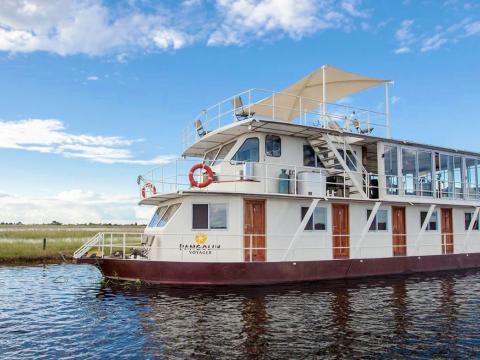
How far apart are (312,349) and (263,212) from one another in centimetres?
828

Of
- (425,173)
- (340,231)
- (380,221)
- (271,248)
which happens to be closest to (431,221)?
(425,173)

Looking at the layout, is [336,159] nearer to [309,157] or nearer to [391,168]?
[309,157]

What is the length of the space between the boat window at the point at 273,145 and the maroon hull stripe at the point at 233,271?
4.65 metres

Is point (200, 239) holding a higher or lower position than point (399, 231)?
lower

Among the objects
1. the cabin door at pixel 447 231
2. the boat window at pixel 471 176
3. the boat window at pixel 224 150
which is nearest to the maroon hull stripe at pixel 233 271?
the boat window at pixel 224 150

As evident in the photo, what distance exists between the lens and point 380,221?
67.2 feet

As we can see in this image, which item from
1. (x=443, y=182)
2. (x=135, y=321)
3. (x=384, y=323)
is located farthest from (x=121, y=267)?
(x=443, y=182)

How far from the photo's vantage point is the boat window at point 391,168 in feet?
67.4

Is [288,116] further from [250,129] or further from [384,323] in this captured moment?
[384,323]

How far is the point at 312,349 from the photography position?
31.1 ft

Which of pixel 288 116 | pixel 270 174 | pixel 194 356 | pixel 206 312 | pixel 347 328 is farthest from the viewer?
pixel 288 116

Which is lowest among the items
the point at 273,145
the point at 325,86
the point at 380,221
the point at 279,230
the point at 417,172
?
the point at 279,230

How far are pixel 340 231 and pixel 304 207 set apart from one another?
2133 millimetres

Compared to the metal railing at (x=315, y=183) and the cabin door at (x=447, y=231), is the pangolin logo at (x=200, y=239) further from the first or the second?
the cabin door at (x=447, y=231)
